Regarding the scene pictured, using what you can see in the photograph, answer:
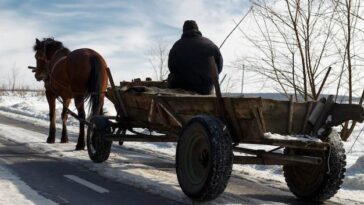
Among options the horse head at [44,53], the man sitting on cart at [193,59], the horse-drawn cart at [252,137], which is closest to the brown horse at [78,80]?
the horse head at [44,53]

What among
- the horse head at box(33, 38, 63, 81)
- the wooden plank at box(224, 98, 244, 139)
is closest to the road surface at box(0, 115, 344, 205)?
the wooden plank at box(224, 98, 244, 139)

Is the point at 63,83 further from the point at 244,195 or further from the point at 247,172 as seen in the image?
the point at 244,195

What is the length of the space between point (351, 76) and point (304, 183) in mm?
5252

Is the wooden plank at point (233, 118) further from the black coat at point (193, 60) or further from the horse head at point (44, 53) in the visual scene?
the horse head at point (44, 53)

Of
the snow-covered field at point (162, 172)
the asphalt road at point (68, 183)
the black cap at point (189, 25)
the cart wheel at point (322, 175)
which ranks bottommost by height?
the asphalt road at point (68, 183)

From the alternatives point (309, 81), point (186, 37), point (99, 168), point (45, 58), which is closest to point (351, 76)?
point (309, 81)

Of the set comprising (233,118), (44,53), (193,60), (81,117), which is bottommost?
(81,117)

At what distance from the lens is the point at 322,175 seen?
5.69m

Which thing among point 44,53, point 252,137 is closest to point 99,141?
point 252,137

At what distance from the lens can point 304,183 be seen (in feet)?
19.7

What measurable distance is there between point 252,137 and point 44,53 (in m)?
8.13

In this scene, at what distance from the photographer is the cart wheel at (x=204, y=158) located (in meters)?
4.99

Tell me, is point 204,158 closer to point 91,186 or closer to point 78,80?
point 91,186

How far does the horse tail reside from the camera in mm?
10039
